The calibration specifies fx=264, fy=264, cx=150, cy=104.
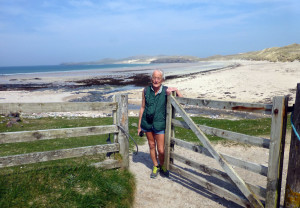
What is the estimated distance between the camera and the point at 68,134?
5844 mm

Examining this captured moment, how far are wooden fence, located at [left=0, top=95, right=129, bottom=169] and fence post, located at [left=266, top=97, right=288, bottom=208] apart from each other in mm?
3381

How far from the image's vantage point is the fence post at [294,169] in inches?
169

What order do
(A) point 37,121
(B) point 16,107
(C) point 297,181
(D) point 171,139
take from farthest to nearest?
(A) point 37,121 < (D) point 171,139 < (B) point 16,107 < (C) point 297,181

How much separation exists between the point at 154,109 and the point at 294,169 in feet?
10.9

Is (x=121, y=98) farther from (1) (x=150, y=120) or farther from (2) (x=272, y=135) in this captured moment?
(2) (x=272, y=135)

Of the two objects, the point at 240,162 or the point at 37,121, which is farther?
the point at 37,121

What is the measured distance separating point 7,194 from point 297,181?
5213 millimetres

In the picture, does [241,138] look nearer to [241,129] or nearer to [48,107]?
[48,107]

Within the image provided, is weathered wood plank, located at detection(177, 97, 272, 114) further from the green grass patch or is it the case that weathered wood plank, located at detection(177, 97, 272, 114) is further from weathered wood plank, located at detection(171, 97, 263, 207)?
the green grass patch

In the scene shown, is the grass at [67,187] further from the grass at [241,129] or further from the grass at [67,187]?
the grass at [241,129]

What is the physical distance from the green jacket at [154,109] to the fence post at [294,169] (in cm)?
314

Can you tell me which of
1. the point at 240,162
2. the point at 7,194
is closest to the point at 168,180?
the point at 240,162

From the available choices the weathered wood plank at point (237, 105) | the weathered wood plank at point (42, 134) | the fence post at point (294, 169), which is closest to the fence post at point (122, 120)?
the weathered wood plank at point (42, 134)

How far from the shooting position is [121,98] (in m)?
6.41
